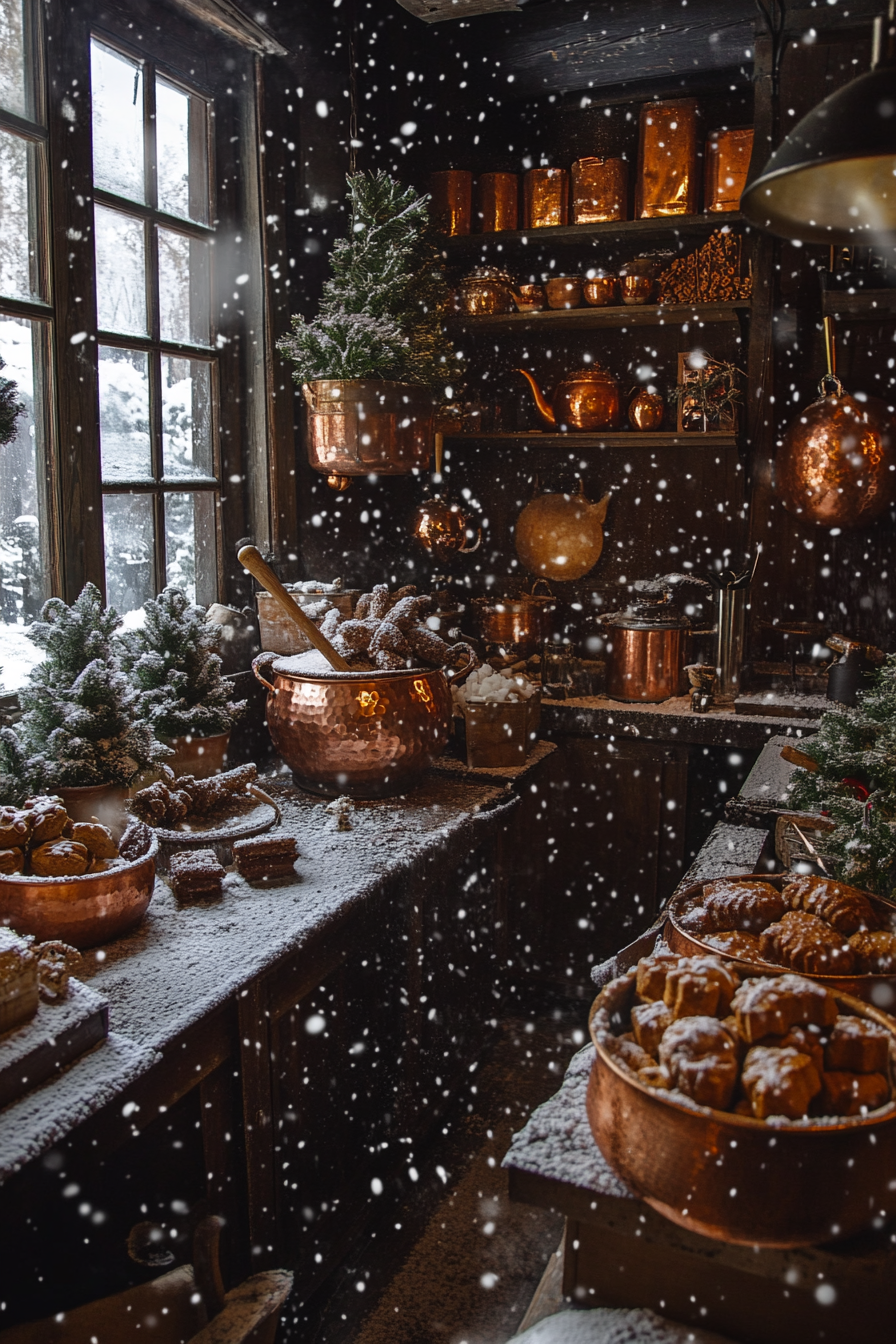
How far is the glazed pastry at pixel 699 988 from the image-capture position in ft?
3.33

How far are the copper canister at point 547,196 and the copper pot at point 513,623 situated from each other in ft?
4.03

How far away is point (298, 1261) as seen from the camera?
1.89 metres

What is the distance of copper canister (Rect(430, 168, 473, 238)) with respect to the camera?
3.33 m

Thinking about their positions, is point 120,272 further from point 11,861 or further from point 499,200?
point 11,861

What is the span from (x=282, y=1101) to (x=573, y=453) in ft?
7.94

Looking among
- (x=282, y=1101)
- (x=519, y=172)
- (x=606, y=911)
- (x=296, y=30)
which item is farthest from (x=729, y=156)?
(x=282, y=1101)

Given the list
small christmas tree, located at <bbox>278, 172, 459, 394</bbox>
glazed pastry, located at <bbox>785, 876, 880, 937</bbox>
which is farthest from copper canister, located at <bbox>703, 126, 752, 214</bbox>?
glazed pastry, located at <bbox>785, 876, 880, 937</bbox>

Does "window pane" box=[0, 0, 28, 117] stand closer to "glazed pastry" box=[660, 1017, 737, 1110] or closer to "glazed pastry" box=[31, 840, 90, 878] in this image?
"glazed pastry" box=[31, 840, 90, 878]

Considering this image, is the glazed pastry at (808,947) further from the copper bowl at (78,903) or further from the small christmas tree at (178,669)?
the small christmas tree at (178,669)

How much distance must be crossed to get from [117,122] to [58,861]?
1.81 meters

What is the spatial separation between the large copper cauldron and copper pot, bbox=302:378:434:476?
0.63m

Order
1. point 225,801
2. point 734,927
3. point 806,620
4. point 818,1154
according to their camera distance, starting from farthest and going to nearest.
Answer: point 806,620 < point 225,801 < point 734,927 < point 818,1154

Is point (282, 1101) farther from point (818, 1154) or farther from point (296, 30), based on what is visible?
point (296, 30)

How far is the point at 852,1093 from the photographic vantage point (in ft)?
3.02
